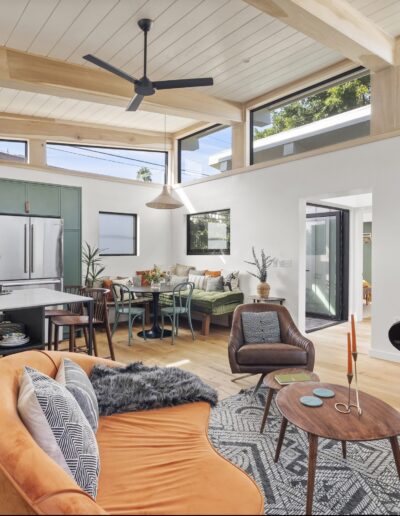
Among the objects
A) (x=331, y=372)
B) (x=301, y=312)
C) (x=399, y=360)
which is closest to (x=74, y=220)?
(x=301, y=312)

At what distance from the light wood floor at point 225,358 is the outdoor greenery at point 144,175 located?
3.11m

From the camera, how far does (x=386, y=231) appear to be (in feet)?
14.4

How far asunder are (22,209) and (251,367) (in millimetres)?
4190

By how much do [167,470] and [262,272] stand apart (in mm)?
4395

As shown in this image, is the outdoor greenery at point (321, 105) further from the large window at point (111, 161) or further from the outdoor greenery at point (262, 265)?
the large window at point (111, 161)

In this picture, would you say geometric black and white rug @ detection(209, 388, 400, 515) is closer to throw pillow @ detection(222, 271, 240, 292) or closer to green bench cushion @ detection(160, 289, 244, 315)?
green bench cushion @ detection(160, 289, 244, 315)

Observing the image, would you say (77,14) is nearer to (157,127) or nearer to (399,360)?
(157,127)

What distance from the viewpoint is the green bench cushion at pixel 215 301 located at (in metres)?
5.68

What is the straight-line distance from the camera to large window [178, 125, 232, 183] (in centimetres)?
668

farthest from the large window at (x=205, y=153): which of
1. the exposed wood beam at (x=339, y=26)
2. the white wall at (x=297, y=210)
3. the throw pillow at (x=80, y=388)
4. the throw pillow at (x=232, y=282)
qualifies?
the throw pillow at (x=80, y=388)

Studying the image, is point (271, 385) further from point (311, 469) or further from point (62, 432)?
point (62, 432)

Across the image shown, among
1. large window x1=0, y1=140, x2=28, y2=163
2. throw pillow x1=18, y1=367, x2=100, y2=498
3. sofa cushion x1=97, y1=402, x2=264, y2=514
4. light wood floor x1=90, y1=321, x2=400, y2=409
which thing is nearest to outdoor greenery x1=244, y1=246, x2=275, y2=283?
Answer: light wood floor x1=90, y1=321, x2=400, y2=409

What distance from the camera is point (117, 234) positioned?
712 centimetres

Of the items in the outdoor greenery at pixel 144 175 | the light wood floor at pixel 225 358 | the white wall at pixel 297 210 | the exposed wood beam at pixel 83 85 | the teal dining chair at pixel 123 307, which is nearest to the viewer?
the light wood floor at pixel 225 358
